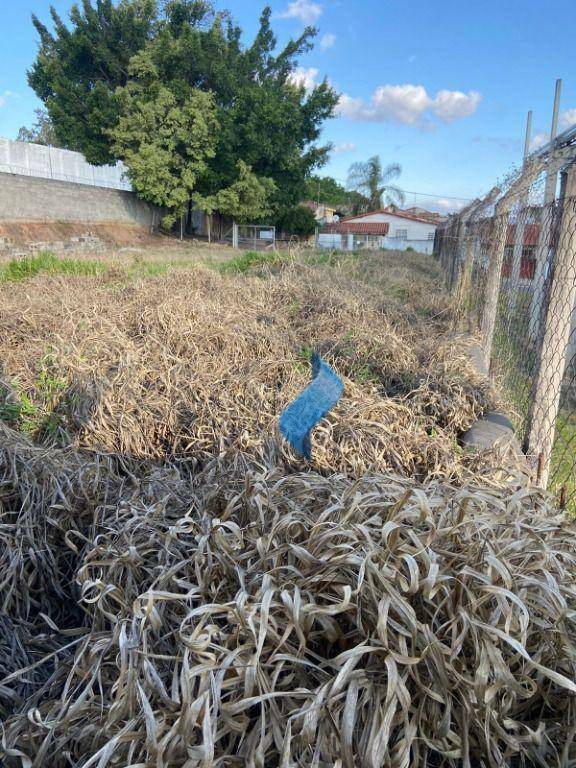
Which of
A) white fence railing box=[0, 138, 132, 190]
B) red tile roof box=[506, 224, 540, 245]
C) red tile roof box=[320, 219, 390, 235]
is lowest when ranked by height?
red tile roof box=[506, 224, 540, 245]

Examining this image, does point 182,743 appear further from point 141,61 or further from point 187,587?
point 141,61

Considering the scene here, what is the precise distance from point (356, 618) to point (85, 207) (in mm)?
29445

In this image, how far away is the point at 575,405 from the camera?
6.45 metres

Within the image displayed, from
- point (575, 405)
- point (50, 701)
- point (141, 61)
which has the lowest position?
point (575, 405)

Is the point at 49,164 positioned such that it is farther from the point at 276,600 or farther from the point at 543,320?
the point at 276,600

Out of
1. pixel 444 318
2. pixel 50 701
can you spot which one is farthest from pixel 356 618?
pixel 444 318

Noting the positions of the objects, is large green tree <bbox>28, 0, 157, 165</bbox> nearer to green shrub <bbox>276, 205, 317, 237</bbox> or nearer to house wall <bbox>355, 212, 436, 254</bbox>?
green shrub <bbox>276, 205, 317, 237</bbox>

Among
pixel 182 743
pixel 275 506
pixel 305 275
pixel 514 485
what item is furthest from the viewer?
pixel 305 275

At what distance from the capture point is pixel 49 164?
3222 centimetres

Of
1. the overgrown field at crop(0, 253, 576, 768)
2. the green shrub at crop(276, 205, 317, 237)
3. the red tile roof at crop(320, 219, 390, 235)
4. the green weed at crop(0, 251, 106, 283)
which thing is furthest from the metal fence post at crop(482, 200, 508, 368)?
the red tile roof at crop(320, 219, 390, 235)

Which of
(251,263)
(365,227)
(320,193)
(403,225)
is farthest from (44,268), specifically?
(403,225)

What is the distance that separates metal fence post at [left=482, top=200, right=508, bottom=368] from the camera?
4598mm

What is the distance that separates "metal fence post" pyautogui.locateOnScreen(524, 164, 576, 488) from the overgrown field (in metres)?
0.49

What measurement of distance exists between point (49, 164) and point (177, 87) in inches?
360
